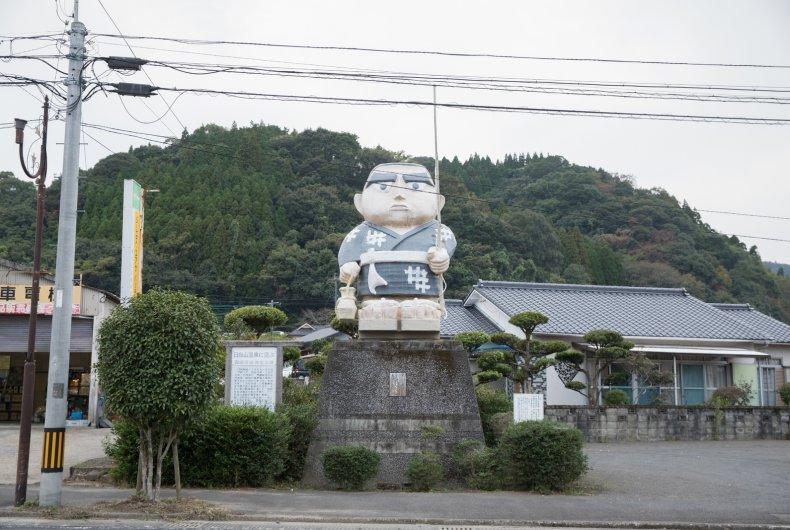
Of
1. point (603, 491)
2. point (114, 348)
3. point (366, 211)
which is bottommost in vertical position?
point (603, 491)

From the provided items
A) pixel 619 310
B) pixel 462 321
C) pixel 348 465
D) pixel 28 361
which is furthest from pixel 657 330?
pixel 28 361

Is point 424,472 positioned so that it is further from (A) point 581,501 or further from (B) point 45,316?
(B) point 45,316

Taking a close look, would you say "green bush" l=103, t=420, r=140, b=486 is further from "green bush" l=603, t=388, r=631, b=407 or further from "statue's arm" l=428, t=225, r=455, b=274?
"green bush" l=603, t=388, r=631, b=407

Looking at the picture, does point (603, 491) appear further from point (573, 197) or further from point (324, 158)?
point (573, 197)

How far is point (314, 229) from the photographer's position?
56156 millimetres

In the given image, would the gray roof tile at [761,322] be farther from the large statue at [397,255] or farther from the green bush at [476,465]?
the green bush at [476,465]

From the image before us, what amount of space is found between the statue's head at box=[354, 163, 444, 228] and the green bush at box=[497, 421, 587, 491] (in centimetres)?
467

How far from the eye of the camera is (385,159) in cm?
5528

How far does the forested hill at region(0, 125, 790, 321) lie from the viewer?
172ft

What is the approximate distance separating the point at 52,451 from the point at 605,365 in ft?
52.8

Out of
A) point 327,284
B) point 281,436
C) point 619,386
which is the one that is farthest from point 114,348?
point 327,284

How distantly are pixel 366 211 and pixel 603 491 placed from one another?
6773 mm

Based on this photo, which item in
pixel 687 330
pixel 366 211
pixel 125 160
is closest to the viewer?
pixel 366 211

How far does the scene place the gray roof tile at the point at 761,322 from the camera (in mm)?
29944
